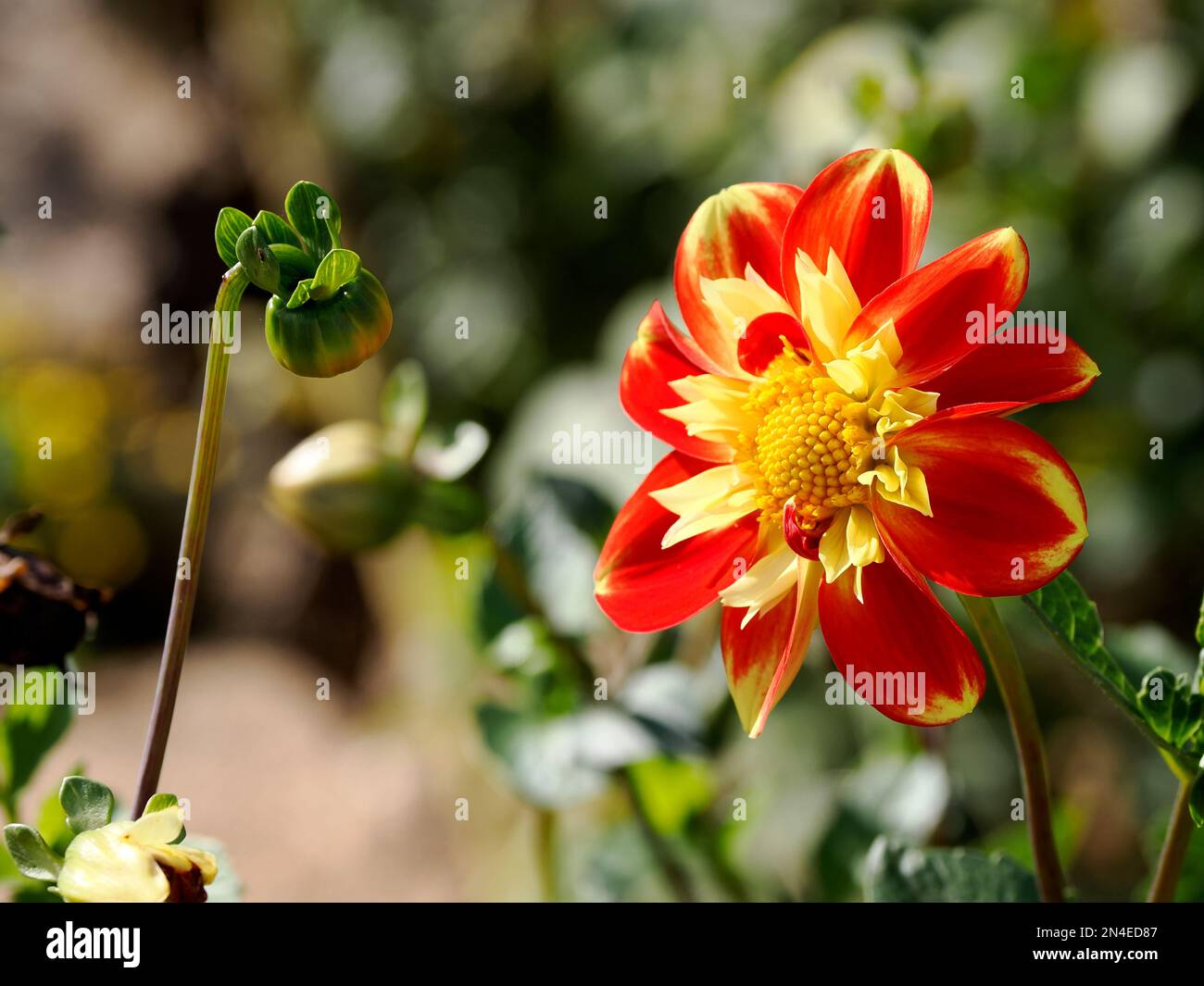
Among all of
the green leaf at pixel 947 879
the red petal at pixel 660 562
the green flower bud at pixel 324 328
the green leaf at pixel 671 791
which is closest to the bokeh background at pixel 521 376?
the green leaf at pixel 671 791

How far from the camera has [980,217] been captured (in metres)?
1.12

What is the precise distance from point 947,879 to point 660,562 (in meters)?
0.19

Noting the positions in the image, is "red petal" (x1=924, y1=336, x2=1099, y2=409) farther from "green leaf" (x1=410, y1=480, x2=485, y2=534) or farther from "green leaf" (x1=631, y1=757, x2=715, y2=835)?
"green leaf" (x1=631, y1=757, x2=715, y2=835)

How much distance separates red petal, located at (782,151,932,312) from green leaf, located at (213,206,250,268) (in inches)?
7.8

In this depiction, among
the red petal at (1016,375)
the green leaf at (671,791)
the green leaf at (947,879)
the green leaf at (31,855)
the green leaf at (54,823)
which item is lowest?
the green leaf at (671,791)

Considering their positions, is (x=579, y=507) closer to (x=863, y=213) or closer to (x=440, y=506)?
(x=440, y=506)

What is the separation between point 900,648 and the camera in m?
0.42

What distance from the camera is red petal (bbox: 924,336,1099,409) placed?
1.28 ft

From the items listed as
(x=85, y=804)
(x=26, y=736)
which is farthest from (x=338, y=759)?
(x=85, y=804)

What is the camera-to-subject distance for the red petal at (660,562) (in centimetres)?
44

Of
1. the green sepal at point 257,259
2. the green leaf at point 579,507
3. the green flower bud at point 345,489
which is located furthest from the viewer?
the green leaf at point 579,507

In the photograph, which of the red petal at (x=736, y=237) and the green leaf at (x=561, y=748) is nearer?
the red petal at (x=736, y=237)

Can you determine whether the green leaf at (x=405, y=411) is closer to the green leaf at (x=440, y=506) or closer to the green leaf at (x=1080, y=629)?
the green leaf at (x=440, y=506)

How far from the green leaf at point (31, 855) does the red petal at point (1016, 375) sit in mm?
377
